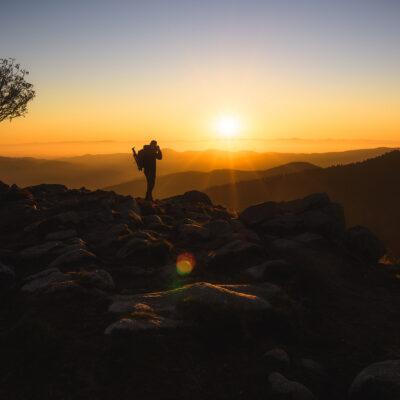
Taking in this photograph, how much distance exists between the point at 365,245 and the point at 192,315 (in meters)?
9.50

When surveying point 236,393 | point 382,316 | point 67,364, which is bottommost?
point 382,316

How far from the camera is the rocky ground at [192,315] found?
4.96 meters

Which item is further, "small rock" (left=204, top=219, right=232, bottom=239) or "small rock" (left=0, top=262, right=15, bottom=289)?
"small rock" (left=204, top=219, right=232, bottom=239)

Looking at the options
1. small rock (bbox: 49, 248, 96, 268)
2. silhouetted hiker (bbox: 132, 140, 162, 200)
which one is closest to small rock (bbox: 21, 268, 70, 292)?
small rock (bbox: 49, 248, 96, 268)

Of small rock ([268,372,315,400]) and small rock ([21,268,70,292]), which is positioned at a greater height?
small rock ([21,268,70,292])

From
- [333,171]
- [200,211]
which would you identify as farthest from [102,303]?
[333,171]

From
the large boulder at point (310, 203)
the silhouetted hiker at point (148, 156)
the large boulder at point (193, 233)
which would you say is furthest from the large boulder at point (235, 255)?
the silhouetted hiker at point (148, 156)

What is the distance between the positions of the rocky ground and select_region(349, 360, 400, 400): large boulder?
0.02 meters

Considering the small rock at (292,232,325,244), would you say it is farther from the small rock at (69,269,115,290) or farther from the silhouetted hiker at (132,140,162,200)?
the silhouetted hiker at (132,140,162,200)

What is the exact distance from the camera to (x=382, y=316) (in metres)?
8.57

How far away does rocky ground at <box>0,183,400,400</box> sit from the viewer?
4.96 meters

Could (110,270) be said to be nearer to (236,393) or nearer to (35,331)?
(35,331)

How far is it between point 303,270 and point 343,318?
248cm

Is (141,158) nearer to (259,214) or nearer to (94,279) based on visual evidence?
(259,214)
